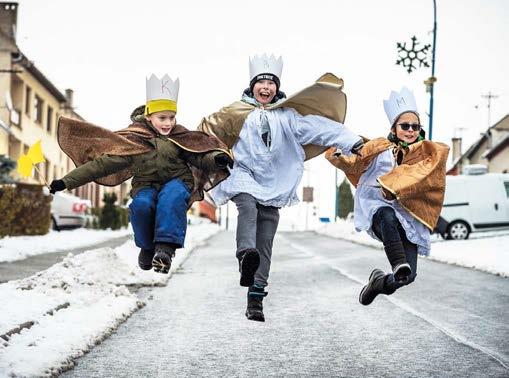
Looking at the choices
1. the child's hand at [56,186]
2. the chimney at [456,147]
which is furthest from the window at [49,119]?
the chimney at [456,147]

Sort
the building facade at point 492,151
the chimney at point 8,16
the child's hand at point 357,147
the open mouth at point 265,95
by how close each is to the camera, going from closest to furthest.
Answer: the child's hand at point 357,147 < the open mouth at point 265,95 < the chimney at point 8,16 < the building facade at point 492,151

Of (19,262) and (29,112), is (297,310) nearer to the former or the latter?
(19,262)

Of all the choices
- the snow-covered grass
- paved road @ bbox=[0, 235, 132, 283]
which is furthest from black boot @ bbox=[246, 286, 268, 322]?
the snow-covered grass

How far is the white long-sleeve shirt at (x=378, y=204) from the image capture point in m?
6.10

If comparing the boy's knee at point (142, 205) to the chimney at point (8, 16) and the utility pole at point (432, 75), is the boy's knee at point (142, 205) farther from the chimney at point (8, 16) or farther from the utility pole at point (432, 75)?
the chimney at point (8, 16)

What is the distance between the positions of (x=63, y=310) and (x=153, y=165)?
22.0 feet

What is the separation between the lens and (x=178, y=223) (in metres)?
5.45

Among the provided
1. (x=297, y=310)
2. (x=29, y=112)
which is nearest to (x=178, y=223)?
(x=297, y=310)

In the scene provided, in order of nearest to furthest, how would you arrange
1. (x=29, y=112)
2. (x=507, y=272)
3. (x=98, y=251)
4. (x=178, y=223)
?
1. (x=178, y=223)
2. (x=98, y=251)
3. (x=507, y=272)
4. (x=29, y=112)

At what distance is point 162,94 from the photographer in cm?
534

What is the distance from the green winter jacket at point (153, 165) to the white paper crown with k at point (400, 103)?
1267 millimetres

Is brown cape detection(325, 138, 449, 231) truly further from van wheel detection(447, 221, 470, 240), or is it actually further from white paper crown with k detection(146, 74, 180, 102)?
van wheel detection(447, 221, 470, 240)

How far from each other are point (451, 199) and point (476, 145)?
54.8 meters

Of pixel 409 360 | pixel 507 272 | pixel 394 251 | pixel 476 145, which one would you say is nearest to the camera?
pixel 394 251
